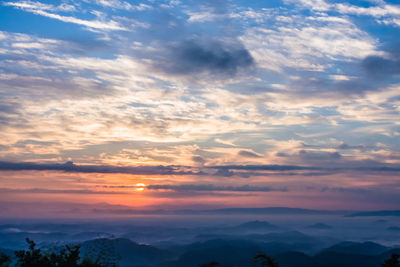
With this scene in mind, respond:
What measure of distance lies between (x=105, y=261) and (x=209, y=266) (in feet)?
121

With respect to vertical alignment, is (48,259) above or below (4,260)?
above

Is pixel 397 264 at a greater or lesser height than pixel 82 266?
greater

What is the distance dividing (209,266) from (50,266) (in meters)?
39.1

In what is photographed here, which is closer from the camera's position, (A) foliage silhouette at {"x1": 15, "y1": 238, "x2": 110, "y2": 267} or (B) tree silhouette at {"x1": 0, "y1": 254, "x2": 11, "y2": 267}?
(A) foliage silhouette at {"x1": 15, "y1": 238, "x2": 110, "y2": 267}

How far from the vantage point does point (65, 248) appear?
59781 millimetres

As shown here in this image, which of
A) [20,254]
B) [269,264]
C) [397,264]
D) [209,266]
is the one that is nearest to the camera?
Result: [209,266]

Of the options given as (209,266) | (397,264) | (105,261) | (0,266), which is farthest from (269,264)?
(0,266)

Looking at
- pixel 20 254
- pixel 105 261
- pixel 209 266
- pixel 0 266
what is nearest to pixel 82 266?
pixel 105 261

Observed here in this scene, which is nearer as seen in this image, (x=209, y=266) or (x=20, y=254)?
(x=209, y=266)

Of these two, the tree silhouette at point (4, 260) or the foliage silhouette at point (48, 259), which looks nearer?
the foliage silhouette at point (48, 259)

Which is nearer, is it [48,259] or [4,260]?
[48,259]

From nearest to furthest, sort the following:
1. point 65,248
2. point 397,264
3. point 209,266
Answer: point 209,266, point 397,264, point 65,248

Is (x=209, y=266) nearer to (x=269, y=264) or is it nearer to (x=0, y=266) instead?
(x=269, y=264)

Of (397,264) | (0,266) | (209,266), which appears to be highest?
(209,266)
